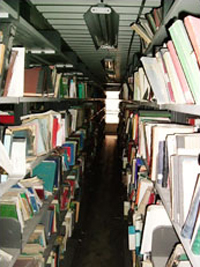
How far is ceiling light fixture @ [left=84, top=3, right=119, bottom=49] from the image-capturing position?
224 cm

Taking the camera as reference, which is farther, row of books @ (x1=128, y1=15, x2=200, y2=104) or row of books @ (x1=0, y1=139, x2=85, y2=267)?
row of books @ (x1=0, y1=139, x2=85, y2=267)

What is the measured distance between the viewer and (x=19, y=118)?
209 cm

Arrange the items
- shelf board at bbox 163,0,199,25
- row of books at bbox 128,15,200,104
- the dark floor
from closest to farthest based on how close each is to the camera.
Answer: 1. row of books at bbox 128,15,200,104
2. shelf board at bbox 163,0,199,25
3. the dark floor

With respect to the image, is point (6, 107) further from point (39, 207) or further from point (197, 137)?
point (197, 137)

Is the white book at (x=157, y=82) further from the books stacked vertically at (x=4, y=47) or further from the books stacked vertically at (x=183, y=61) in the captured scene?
the books stacked vertically at (x=4, y=47)

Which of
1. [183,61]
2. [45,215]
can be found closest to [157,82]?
[183,61]

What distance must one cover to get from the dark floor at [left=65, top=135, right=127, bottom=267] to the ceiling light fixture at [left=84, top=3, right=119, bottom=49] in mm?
2485

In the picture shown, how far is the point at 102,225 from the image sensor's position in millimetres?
4324

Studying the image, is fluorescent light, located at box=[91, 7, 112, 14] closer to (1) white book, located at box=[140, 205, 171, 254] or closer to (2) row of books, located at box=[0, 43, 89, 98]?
(2) row of books, located at box=[0, 43, 89, 98]

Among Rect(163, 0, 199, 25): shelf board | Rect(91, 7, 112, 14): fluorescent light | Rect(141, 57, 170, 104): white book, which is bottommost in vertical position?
Rect(141, 57, 170, 104): white book

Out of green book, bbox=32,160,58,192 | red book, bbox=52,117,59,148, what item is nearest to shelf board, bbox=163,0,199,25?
red book, bbox=52,117,59,148

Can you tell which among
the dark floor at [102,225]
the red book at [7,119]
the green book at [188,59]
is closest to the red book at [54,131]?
the red book at [7,119]

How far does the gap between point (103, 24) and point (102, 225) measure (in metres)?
2.89

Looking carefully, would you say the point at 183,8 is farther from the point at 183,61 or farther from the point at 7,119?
the point at 7,119
